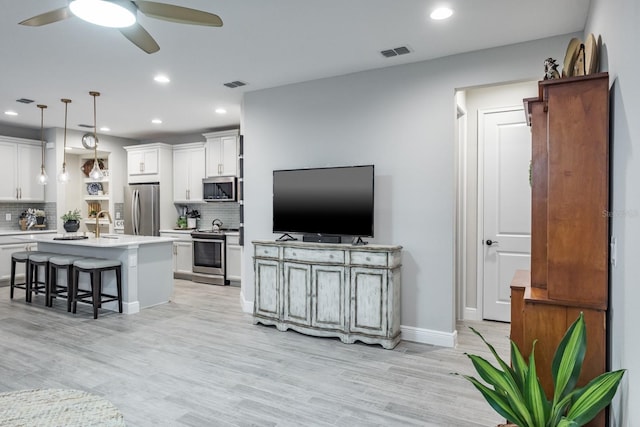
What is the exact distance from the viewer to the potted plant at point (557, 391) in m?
1.44

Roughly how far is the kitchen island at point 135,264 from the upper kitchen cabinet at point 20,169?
1.88m

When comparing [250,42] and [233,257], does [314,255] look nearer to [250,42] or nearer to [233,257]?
[250,42]

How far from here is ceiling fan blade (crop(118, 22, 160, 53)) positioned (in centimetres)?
230

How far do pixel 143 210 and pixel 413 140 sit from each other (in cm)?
569

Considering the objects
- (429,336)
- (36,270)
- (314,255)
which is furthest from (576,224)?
(36,270)

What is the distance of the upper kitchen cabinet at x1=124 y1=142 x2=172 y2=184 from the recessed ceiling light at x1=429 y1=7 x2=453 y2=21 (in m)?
5.88

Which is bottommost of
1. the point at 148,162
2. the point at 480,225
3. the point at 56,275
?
the point at 56,275

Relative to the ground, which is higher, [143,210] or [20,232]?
[143,210]

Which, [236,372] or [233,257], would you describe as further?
[233,257]

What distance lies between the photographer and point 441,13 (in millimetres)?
2934

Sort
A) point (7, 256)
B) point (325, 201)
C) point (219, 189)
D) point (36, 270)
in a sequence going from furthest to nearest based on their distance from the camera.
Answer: point (219, 189) → point (7, 256) → point (36, 270) → point (325, 201)

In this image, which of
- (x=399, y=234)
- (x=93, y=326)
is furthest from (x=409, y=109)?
(x=93, y=326)

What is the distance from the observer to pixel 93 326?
4.43 metres

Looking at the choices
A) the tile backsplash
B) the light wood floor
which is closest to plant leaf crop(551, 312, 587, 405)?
the light wood floor
